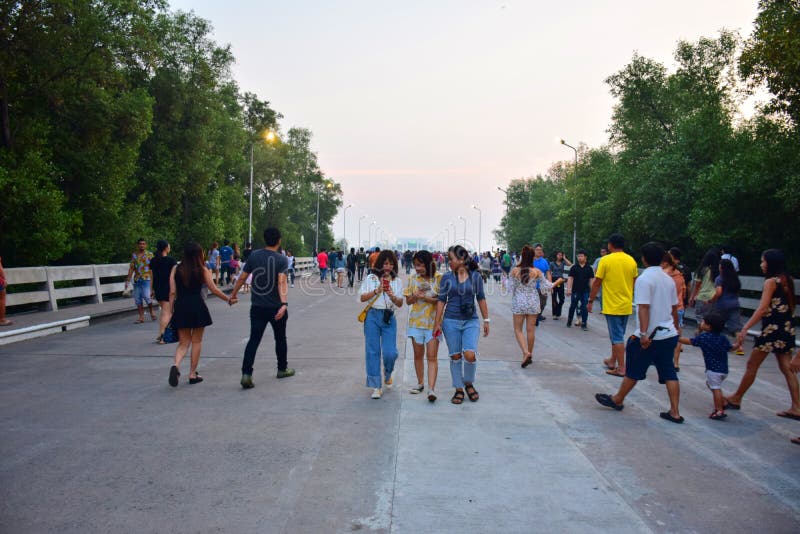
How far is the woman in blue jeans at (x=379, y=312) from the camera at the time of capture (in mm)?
7141

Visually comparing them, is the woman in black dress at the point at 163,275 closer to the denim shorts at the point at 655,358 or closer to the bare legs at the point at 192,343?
the bare legs at the point at 192,343

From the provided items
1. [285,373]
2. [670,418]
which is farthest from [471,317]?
[285,373]

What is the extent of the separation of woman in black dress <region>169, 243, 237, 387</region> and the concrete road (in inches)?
19.8

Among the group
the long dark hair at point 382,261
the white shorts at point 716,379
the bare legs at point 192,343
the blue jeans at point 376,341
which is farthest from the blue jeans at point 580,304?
the bare legs at point 192,343

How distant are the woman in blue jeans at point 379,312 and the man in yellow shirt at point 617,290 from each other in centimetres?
306

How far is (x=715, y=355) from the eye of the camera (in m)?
6.66

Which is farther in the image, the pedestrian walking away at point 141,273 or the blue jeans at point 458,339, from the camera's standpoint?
the pedestrian walking away at point 141,273

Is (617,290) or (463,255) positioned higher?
(463,255)

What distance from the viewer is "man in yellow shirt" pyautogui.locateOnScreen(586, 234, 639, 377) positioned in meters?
8.75

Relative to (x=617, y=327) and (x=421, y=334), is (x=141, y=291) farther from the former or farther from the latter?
(x=617, y=327)

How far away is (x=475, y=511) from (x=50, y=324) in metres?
11.4

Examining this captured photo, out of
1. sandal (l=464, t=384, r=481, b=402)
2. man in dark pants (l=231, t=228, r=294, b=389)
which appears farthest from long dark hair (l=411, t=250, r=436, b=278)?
man in dark pants (l=231, t=228, r=294, b=389)

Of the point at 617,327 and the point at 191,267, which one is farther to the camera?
the point at 617,327

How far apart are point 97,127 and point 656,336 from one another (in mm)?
20563
